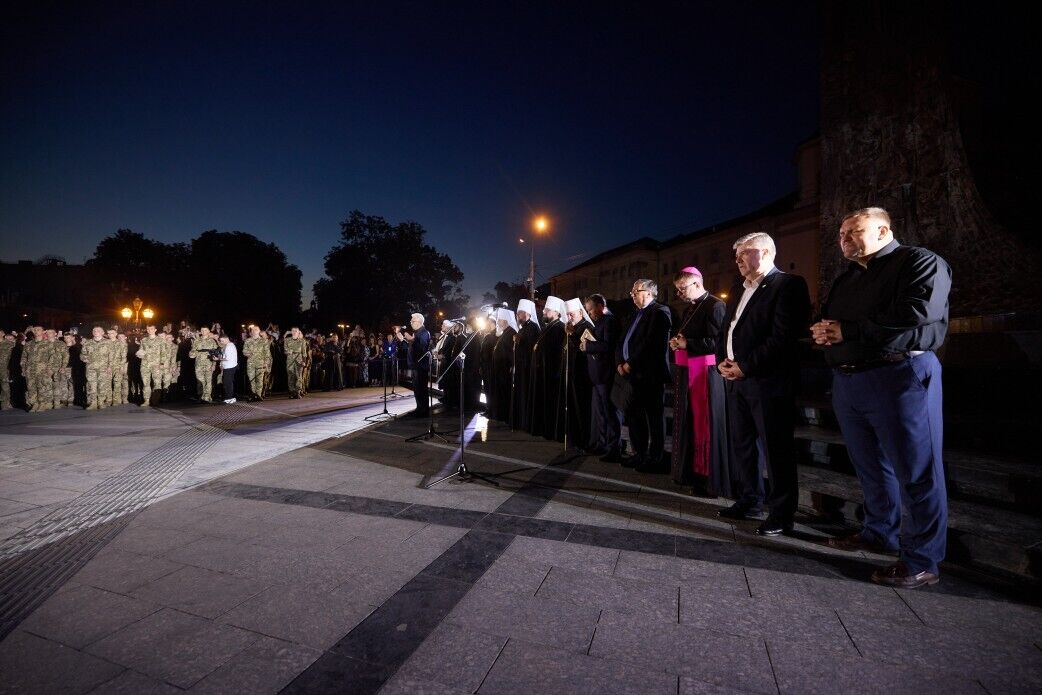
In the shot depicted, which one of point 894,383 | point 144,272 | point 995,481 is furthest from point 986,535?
point 144,272

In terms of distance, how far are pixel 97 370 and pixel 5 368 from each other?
186 centimetres

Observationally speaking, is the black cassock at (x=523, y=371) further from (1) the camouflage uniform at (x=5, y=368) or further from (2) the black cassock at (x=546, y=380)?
(1) the camouflage uniform at (x=5, y=368)

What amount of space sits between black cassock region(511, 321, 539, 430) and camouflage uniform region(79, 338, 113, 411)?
35.1 ft

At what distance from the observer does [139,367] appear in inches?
509

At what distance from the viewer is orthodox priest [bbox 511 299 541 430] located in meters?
8.05

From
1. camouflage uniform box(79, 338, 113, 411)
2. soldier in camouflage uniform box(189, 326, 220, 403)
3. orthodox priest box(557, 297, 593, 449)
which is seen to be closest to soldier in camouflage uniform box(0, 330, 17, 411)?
camouflage uniform box(79, 338, 113, 411)

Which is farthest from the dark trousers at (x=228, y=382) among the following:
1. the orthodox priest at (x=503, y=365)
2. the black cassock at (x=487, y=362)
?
the orthodox priest at (x=503, y=365)

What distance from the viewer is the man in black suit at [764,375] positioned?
343 cm

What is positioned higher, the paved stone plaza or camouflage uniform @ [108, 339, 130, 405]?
camouflage uniform @ [108, 339, 130, 405]

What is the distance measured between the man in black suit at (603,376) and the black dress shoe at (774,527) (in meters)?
2.42

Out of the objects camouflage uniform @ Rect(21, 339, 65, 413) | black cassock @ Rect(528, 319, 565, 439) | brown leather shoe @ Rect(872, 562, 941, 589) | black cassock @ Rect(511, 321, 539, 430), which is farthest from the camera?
camouflage uniform @ Rect(21, 339, 65, 413)

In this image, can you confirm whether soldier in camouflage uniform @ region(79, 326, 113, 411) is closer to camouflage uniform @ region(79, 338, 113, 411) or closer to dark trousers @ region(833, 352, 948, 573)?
camouflage uniform @ region(79, 338, 113, 411)

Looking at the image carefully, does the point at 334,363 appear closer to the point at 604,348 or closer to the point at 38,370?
the point at 38,370

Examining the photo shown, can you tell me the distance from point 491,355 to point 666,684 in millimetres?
8155
